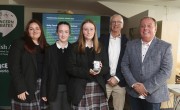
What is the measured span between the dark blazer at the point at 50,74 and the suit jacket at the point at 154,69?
0.72m

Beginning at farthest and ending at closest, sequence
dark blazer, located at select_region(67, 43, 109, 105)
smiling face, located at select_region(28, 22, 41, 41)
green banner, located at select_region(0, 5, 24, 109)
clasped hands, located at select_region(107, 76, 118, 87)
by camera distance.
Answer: green banner, located at select_region(0, 5, 24, 109)
clasped hands, located at select_region(107, 76, 118, 87)
smiling face, located at select_region(28, 22, 41, 41)
dark blazer, located at select_region(67, 43, 109, 105)

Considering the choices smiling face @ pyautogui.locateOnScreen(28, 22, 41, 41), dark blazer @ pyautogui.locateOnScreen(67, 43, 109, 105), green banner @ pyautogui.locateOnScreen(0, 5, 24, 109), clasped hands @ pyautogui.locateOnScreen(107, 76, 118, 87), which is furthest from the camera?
green banner @ pyautogui.locateOnScreen(0, 5, 24, 109)

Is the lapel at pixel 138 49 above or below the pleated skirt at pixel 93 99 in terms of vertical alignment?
above

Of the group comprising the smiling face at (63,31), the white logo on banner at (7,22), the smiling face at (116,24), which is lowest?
the smiling face at (63,31)

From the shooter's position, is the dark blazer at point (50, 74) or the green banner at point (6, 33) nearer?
the dark blazer at point (50, 74)

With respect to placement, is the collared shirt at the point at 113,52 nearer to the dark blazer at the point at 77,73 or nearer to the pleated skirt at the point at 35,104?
the dark blazer at the point at 77,73

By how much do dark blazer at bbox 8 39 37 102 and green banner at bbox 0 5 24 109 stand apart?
1836 mm

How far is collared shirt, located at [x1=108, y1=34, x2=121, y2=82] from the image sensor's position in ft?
8.05

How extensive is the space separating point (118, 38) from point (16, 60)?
3.77ft

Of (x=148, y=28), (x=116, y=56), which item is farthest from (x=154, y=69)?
(x=116, y=56)

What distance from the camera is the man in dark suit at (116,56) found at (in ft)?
8.02

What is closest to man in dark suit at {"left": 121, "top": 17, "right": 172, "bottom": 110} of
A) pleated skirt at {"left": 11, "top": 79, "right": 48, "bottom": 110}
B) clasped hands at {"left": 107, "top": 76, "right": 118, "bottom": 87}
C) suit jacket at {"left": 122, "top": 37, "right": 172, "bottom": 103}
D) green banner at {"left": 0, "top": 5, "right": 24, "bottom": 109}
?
suit jacket at {"left": 122, "top": 37, "right": 172, "bottom": 103}

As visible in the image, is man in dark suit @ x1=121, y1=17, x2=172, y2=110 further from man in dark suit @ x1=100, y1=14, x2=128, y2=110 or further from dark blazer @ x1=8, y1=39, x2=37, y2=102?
dark blazer @ x1=8, y1=39, x2=37, y2=102

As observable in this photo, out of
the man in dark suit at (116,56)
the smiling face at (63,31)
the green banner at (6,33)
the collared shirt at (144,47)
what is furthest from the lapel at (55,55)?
the green banner at (6,33)
